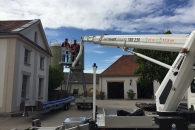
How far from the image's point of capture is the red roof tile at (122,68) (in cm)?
3156

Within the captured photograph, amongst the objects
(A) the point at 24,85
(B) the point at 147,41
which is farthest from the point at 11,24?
(B) the point at 147,41

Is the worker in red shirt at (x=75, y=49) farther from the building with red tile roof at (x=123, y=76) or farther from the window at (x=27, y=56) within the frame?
the building with red tile roof at (x=123, y=76)

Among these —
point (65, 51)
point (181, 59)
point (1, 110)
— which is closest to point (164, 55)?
point (65, 51)

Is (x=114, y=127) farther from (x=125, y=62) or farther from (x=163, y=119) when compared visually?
(x=125, y=62)

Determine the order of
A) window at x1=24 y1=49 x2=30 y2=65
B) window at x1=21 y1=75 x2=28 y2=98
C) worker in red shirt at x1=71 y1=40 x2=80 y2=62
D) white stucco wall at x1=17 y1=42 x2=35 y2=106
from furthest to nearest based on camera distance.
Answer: window at x1=24 y1=49 x2=30 y2=65
window at x1=21 y1=75 x2=28 y2=98
white stucco wall at x1=17 y1=42 x2=35 y2=106
worker in red shirt at x1=71 y1=40 x2=80 y2=62

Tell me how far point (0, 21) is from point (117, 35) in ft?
50.1

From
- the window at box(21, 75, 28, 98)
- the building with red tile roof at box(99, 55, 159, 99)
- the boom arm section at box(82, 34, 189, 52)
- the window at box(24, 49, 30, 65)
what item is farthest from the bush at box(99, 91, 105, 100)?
the boom arm section at box(82, 34, 189, 52)

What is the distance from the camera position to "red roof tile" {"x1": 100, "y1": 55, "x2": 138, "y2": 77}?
31.6m

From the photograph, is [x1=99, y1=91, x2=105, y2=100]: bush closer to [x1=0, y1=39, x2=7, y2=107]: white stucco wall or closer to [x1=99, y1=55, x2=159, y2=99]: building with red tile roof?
[x1=99, y1=55, x2=159, y2=99]: building with red tile roof

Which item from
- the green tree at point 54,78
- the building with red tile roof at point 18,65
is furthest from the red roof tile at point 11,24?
the green tree at point 54,78

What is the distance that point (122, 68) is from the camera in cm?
3269

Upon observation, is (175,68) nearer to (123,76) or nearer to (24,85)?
(24,85)

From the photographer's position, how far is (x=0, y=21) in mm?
18312

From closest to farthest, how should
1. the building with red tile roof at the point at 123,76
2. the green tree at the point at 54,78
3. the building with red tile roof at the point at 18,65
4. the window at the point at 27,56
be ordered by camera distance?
the building with red tile roof at the point at 18,65
the window at the point at 27,56
the green tree at the point at 54,78
the building with red tile roof at the point at 123,76
